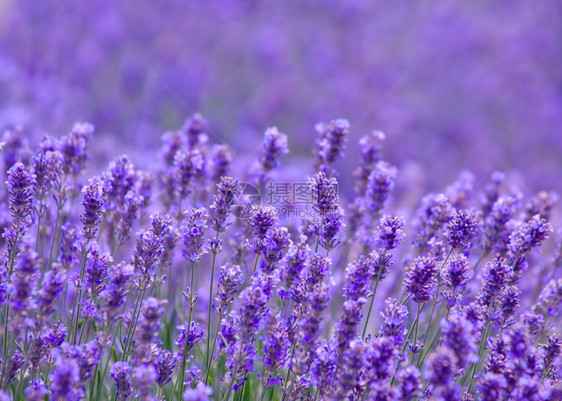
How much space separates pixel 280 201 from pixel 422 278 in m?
1.51

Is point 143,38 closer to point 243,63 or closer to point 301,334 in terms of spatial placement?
point 243,63

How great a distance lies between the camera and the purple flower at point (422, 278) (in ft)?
8.27

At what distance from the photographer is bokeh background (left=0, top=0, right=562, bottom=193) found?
859cm

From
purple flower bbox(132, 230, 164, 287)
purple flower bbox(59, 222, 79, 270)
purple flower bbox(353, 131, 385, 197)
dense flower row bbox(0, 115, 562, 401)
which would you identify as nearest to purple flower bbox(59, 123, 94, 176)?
dense flower row bbox(0, 115, 562, 401)

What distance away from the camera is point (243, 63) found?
1095 centimetres

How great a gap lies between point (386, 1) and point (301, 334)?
1259 centimetres

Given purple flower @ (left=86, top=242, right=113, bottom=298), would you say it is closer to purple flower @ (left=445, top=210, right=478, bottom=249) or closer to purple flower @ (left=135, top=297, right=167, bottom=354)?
purple flower @ (left=135, top=297, right=167, bottom=354)

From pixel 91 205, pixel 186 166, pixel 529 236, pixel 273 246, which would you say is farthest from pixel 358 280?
pixel 186 166

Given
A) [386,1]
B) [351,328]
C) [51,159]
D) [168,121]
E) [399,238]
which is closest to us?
[351,328]

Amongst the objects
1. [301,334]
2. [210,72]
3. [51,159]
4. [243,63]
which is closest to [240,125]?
[210,72]

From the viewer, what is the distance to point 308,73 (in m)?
11.2

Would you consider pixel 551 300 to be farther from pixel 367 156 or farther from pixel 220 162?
pixel 220 162

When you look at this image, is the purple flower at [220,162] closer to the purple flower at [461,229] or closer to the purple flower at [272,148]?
the purple flower at [272,148]

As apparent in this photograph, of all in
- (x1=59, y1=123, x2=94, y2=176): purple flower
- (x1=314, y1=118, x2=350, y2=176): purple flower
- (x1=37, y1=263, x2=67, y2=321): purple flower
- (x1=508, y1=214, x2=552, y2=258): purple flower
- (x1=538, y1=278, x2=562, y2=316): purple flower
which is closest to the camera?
(x1=37, y1=263, x2=67, y2=321): purple flower
